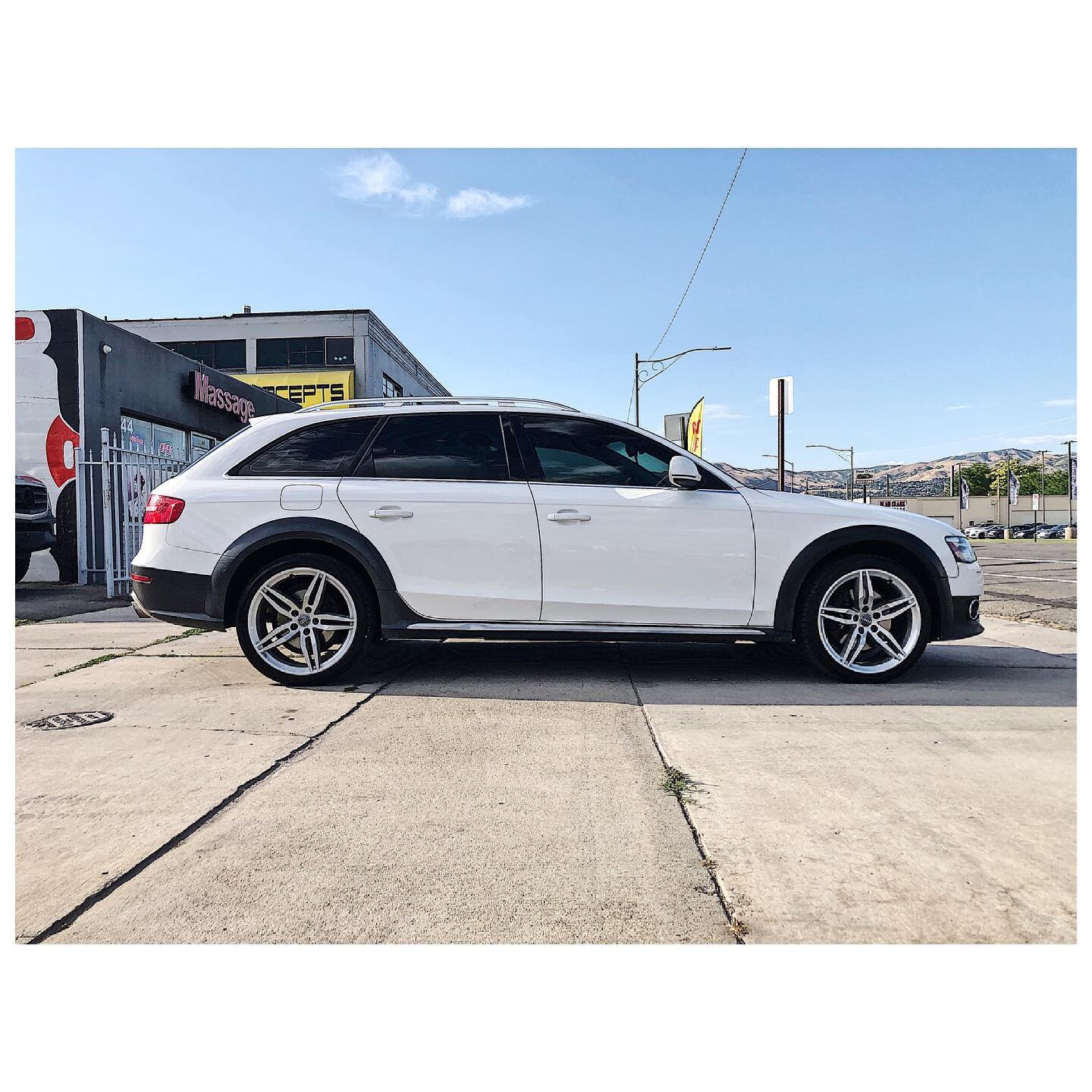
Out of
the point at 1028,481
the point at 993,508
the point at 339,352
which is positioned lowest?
the point at 993,508

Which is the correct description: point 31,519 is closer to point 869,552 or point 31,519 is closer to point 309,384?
point 869,552

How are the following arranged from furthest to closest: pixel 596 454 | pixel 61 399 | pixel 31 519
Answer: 1. pixel 61 399
2. pixel 31 519
3. pixel 596 454

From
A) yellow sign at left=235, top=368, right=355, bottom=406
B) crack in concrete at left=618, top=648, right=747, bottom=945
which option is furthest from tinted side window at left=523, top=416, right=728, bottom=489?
yellow sign at left=235, top=368, right=355, bottom=406

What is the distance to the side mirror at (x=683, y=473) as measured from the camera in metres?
4.80

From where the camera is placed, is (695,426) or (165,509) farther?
(695,426)

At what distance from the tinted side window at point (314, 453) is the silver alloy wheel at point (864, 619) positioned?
2996 mm

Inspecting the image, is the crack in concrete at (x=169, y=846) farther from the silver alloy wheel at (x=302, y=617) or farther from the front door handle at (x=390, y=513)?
the front door handle at (x=390, y=513)

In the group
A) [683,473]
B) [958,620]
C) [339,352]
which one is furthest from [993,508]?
[683,473]

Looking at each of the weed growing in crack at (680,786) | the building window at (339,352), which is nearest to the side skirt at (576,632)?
the weed growing in crack at (680,786)

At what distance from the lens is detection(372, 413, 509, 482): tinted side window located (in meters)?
4.95

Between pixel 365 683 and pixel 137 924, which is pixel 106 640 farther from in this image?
pixel 137 924

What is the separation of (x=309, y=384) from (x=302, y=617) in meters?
36.2

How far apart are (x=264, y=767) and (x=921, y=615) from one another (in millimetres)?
3771

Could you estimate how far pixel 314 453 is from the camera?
500cm
